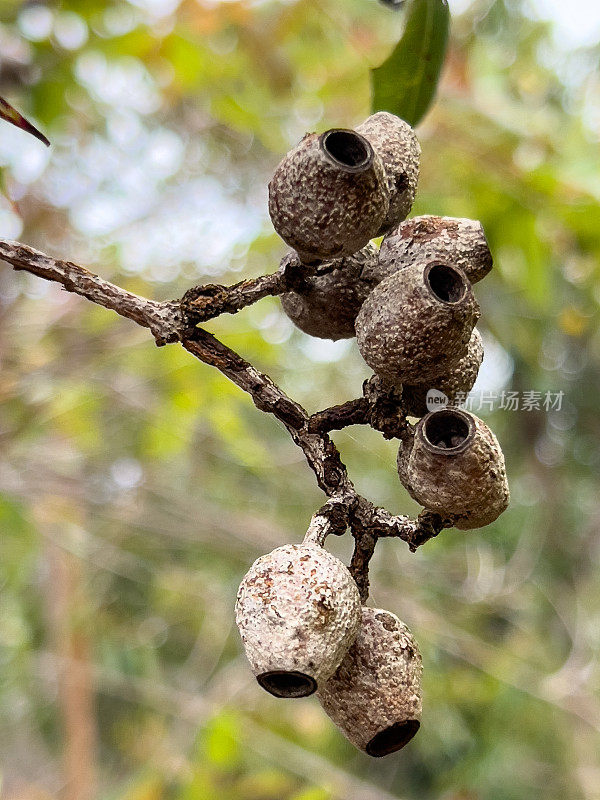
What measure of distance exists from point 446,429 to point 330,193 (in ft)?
0.88

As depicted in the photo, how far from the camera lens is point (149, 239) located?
3.67 m

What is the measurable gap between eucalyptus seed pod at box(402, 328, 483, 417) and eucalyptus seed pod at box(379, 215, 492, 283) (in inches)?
3.6

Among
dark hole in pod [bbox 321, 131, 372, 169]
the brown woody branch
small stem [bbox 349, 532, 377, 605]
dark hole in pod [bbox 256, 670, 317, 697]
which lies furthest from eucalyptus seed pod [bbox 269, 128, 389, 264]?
dark hole in pod [bbox 256, 670, 317, 697]

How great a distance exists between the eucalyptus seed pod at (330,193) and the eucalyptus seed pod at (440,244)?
0.07 metres

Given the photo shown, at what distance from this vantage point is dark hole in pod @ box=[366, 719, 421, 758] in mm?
842

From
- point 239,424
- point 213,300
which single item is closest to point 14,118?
point 213,300

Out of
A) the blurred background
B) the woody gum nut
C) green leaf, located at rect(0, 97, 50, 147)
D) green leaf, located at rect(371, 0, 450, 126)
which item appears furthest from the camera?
the blurred background

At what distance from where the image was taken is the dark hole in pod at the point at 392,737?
2.76 feet

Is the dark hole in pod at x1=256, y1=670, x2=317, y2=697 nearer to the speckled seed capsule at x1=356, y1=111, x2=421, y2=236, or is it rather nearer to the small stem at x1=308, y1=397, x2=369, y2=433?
the small stem at x1=308, y1=397, x2=369, y2=433

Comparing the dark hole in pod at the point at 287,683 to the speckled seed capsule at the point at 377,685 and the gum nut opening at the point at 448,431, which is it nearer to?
the speckled seed capsule at the point at 377,685

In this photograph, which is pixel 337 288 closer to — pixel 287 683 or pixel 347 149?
pixel 347 149

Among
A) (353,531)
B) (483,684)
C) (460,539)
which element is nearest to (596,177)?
(353,531)

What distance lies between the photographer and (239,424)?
3.95 metres

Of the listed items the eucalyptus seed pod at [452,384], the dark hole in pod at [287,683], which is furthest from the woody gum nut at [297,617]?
the eucalyptus seed pod at [452,384]
